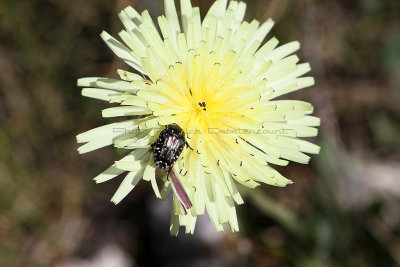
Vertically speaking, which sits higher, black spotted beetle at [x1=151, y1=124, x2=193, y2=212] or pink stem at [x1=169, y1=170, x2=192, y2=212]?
black spotted beetle at [x1=151, y1=124, x2=193, y2=212]

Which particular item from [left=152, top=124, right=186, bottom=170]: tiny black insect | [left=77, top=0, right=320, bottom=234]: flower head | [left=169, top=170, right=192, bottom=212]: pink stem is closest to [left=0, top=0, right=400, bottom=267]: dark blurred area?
[left=77, top=0, right=320, bottom=234]: flower head

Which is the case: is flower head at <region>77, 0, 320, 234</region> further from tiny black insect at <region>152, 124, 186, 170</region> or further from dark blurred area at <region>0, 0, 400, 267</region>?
dark blurred area at <region>0, 0, 400, 267</region>

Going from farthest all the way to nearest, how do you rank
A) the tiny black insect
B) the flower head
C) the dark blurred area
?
the dark blurred area
the flower head
the tiny black insect

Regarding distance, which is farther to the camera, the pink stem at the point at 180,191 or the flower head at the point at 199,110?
the flower head at the point at 199,110

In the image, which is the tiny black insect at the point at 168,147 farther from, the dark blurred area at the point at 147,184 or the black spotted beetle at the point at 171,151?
the dark blurred area at the point at 147,184

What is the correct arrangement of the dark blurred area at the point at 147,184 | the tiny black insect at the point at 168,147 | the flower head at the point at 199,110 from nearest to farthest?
the tiny black insect at the point at 168,147 < the flower head at the point at 199,110 < the dark blurred area at the point at 147,184

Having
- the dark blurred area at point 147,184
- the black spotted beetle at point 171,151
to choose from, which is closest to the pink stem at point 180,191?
the black spotted beetle at point 171,151
